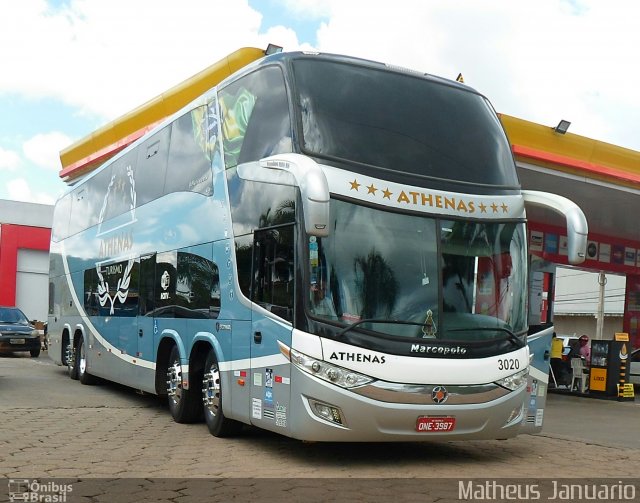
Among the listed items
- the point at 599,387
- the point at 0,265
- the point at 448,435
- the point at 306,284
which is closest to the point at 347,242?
the point at 306,284

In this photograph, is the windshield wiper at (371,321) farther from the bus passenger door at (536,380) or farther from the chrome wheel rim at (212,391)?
the chrome wheel rim at (212,391)

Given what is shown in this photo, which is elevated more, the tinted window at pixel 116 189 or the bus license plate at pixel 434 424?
the tinted window at pixel 116 189

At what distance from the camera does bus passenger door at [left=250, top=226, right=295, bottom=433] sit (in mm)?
7699

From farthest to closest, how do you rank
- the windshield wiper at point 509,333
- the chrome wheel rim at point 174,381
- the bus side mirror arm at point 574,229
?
the chrome wheel rim at point 174,381 → the bus side mirror arm at point 574,229 → the windshield wiper at point 509,333

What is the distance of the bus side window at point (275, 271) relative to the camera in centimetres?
773

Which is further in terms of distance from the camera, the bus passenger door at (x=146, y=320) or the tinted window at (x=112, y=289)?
the tinted window at (x=112, y=289)

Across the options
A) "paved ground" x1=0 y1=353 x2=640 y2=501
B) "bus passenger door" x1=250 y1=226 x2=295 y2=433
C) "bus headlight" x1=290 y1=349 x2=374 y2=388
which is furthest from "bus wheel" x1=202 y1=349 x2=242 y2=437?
"bus headlight" x1=290 y1=349 x2=374 y2=388

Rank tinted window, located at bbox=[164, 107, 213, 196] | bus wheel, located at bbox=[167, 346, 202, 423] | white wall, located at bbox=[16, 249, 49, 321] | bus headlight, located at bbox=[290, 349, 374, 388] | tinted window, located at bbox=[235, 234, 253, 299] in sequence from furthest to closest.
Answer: white wall, located at bbox=[16, 249, 49, 321], bus wheel, located at bbox=[167, 346, 202, 423], tinted window, located at bbox=[164, 107, 213, 196], tinted window, located at bbox=[235, 234, 253, 299], bus headlight, located at bbox=[290, 349, 374, 388]

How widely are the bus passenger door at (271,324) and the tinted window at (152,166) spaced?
3.98 metres

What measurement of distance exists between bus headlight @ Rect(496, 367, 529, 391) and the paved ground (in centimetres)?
80

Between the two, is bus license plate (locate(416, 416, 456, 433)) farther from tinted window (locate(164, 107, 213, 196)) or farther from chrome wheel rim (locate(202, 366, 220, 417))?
tinted window (locate(164, 107, 213, 196))

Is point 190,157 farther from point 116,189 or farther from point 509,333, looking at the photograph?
point 509,333

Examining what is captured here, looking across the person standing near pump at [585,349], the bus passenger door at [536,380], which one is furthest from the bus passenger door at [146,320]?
the person standing near pump at [585,349]

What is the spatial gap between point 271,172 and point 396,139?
1298mm
